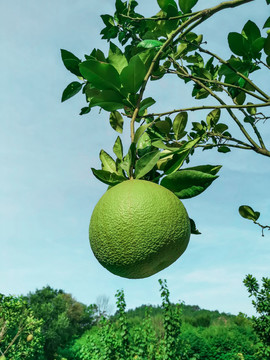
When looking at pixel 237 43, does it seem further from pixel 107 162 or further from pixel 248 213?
pixel 248 213

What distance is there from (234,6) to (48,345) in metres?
26.3

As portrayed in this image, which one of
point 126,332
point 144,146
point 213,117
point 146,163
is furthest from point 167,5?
point 126,332

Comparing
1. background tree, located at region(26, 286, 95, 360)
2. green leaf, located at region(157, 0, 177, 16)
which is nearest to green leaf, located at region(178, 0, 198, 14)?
green leaf, located at region(157, 0, 177, 16)

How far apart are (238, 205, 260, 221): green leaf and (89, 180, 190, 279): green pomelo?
975mm

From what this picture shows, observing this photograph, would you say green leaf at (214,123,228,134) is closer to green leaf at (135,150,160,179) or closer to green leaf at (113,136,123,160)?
green leaf at (113,136,123,160)

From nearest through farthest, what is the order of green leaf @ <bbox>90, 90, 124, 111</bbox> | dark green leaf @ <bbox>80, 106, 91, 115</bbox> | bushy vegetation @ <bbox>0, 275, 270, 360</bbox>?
green leaf @ <bbox>90, 90, 124, 111</bbox>
dark green leaf @ <bbox>80, 106, 91, 115</bbox>
bushy vegetation @ <bbox>0, 275, 270, 360</bbox>

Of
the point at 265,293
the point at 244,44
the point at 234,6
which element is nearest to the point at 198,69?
the point at 244,44

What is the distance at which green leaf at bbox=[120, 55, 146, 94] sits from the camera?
800mm

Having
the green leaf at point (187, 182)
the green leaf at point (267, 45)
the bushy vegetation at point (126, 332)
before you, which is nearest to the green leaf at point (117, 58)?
the green leaf at point (187, 182)

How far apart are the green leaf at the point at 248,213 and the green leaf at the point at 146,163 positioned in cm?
101

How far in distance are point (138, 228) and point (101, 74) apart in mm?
351

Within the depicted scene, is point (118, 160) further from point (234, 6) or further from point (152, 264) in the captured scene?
point (234, 6)

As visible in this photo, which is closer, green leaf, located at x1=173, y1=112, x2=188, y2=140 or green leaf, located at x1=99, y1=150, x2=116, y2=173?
green leaf, located at x1=99, y1=150, x2=116, y2=173

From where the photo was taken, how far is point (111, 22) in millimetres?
1637
